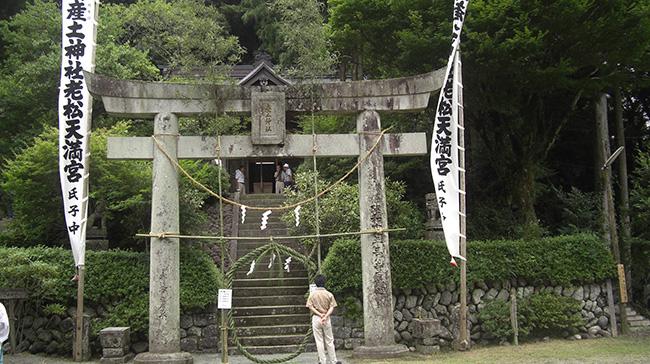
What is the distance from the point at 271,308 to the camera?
13.8 m

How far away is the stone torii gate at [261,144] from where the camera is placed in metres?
11.2

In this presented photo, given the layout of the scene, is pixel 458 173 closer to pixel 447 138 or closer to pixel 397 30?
Result: pixel 447 138

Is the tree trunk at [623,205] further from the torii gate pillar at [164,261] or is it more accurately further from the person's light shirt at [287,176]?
the torii gate pillar at [164,261]

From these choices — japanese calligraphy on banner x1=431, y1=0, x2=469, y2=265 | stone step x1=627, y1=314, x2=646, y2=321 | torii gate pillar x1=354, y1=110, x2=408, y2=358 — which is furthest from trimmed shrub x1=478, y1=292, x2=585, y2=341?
torii gate pillar x1=354, y1=110, x2=408, y2=358

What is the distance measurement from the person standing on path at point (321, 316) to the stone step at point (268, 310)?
3.72 meters

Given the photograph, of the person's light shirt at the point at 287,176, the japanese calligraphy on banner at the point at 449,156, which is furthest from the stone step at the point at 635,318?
the person's light shirt at the point at 287,176

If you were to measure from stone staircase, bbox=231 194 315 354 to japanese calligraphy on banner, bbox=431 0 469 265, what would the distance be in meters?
3.64

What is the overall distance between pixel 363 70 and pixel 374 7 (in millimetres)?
4512

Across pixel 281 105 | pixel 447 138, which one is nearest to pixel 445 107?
pixel 447 138

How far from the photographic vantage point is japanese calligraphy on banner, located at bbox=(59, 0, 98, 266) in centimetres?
1164

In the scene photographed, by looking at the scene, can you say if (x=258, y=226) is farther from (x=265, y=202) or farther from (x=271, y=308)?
(x=271, y=308)

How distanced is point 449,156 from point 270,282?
220 inches

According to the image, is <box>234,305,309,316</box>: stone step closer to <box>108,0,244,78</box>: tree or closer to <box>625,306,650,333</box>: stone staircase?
<box>108,0,244,78</box>: tree

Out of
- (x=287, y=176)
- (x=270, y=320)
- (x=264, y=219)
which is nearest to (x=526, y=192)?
(x=264, y=219)
